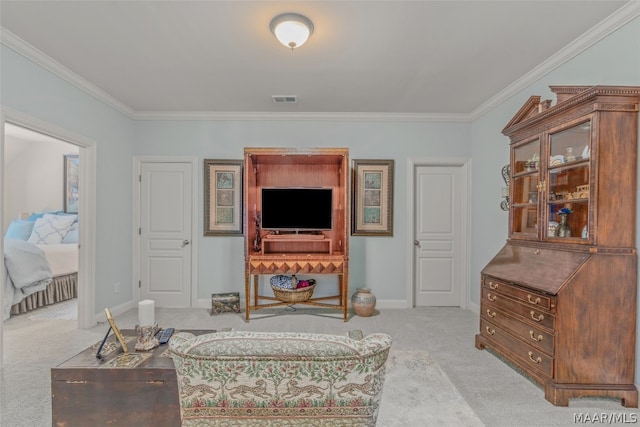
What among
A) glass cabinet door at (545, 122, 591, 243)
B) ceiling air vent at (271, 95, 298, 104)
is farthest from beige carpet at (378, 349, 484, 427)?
ceiling air vent at (271, 95, 298, 104)

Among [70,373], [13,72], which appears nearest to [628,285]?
[70,373]

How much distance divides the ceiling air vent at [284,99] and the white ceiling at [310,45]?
0.28 feet

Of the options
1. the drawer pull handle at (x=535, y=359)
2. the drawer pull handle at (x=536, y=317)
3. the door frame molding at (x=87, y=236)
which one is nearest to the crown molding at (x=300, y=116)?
the door frame molding at (x=87, y=236)

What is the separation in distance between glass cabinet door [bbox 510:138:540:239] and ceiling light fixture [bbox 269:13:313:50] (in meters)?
2.09

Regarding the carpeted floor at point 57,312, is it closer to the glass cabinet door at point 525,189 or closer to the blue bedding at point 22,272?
the blue bedding at point 22,272

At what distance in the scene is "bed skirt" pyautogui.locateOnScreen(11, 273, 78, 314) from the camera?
3887mm

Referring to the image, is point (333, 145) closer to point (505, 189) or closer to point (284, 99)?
point (284, 99)

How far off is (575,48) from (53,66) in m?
4.56

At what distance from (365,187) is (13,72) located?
369 cm

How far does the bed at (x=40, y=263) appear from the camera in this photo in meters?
3.65

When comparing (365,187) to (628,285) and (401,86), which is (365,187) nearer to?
(401,86)

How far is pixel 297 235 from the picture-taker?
13.0 ft

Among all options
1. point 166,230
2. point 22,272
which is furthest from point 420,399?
point 22,272

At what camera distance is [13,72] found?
255cm
